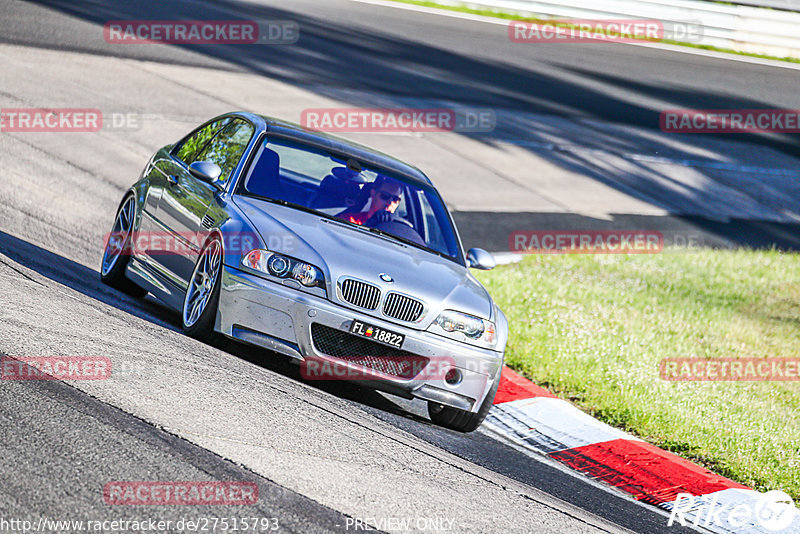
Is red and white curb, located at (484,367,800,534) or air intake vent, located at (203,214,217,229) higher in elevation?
air intake vent, located at (203,214,217,229)

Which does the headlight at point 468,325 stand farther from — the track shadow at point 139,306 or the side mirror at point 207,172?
the side mirror at point 207,172

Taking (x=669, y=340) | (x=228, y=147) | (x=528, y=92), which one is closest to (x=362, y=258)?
(x=228, y=147)

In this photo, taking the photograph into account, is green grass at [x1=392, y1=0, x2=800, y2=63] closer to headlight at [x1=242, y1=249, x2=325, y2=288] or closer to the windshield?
the windshield

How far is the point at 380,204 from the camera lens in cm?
783

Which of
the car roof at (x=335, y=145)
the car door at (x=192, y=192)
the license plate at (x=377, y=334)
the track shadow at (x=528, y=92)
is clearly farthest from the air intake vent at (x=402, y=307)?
the track shadow at (x=528, y=92)

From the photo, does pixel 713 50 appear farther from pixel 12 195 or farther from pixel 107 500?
pixel 107 500

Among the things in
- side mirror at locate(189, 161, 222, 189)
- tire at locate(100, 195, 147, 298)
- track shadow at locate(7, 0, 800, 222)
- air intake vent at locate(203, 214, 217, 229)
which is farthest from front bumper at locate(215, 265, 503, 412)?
track shadow at locate(7, 0, 800, 222)

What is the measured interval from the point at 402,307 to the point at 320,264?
56cm

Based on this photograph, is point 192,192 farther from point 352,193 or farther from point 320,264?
point 320,264

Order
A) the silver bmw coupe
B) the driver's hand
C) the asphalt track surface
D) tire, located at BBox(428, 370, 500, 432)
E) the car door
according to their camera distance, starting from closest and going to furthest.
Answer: the asphalt track surface < the silver bmw coupe < tire, located at BBox(428, 370, 500, 432) < the car door < the driver's hand

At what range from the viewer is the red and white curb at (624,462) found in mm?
6348

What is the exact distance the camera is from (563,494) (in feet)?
20.1

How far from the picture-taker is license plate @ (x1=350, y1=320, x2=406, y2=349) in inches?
253

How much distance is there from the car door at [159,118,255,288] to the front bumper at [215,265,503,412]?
79 centimetres
